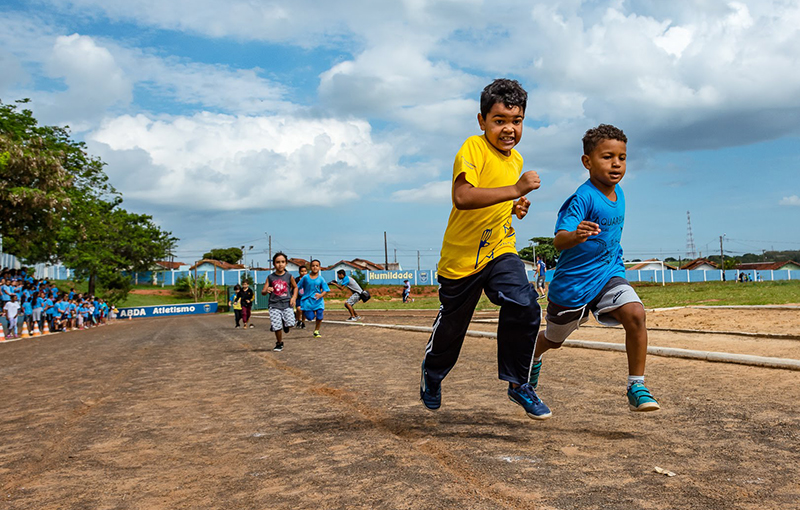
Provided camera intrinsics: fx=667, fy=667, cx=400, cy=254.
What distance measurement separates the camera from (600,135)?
4.33 metres

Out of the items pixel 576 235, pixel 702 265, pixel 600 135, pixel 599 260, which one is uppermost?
pixel 702 265

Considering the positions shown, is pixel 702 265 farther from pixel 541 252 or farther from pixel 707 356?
pixel 707 356

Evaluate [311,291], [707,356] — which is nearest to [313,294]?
[311,291]

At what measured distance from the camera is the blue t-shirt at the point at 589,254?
13.9 ft

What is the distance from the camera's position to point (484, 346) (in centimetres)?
1048

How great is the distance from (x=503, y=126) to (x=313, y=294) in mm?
11531

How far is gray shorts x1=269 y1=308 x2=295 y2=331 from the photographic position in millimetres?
11133

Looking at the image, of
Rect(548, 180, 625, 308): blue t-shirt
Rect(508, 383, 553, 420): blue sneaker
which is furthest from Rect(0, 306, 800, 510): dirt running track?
Rect(548, 180, 625, 308): blue t-shirt

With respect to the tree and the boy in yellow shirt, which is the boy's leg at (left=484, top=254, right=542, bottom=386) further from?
the tree

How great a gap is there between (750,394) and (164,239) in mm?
73083

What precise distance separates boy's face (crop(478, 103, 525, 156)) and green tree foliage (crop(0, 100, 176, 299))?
28.1m

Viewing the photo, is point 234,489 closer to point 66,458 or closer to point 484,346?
point 66,458

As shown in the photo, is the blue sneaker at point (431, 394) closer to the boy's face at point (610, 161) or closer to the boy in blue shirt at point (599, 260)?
the boy in blue shirt at point (599, 260)

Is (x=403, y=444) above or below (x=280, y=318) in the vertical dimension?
below
